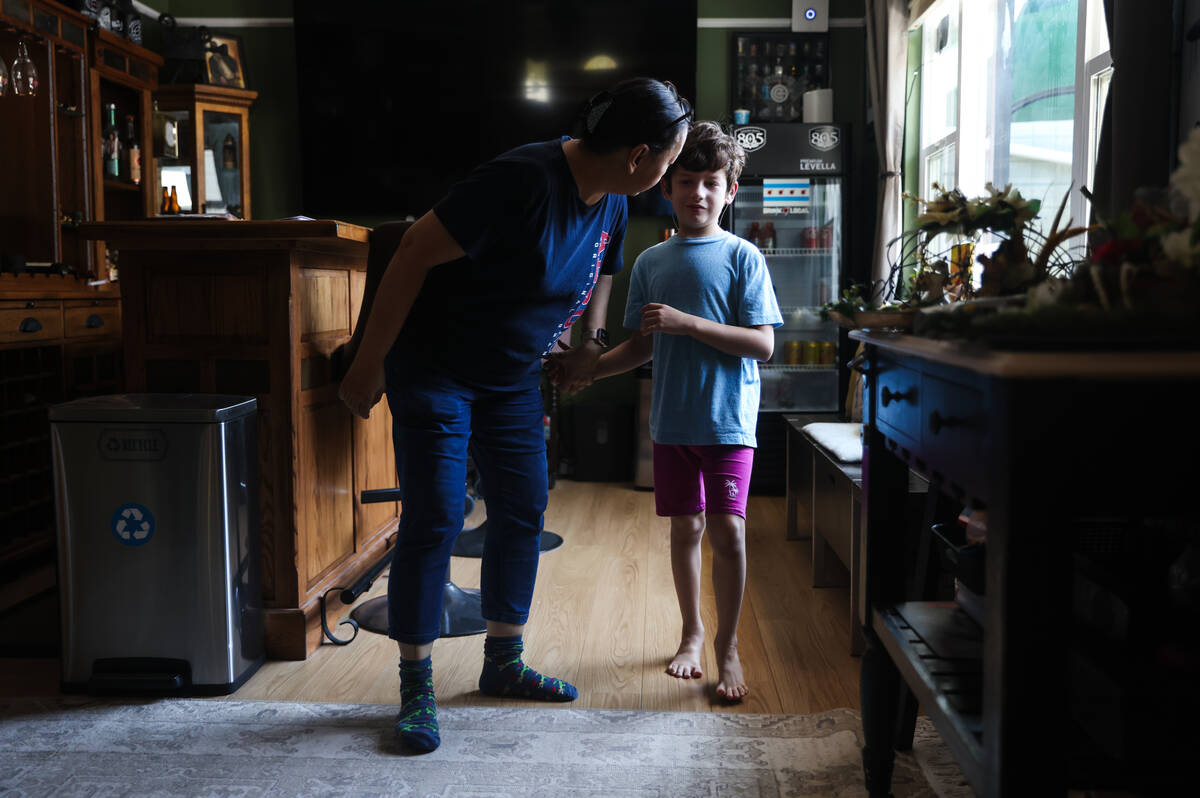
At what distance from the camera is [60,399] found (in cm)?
343

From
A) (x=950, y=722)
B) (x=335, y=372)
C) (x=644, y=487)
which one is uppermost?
(x=335, y=372)

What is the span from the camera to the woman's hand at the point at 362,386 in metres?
1.76

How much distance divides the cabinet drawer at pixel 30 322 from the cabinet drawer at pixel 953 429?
9.72 ft

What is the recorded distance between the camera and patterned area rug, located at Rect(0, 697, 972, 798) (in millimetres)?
1615

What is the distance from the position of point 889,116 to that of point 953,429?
132 inches

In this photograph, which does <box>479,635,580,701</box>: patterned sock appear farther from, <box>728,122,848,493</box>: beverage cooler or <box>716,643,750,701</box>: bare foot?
<box>728,122,848,493</box>: beverage cooler

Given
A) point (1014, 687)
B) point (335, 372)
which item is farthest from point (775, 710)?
point (335, 372)

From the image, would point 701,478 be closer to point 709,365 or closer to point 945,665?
point 709,365

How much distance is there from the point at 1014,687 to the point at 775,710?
3.47 feet

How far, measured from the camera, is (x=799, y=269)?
15.6 feet

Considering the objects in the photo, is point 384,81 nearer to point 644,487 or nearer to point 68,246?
point 68,246

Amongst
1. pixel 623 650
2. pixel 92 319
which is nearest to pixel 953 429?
pixel 623 650

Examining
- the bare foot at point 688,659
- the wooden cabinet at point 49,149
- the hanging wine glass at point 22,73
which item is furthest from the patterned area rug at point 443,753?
the wooden cabinet at point 49,149

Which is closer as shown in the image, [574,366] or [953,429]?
[953,429]
